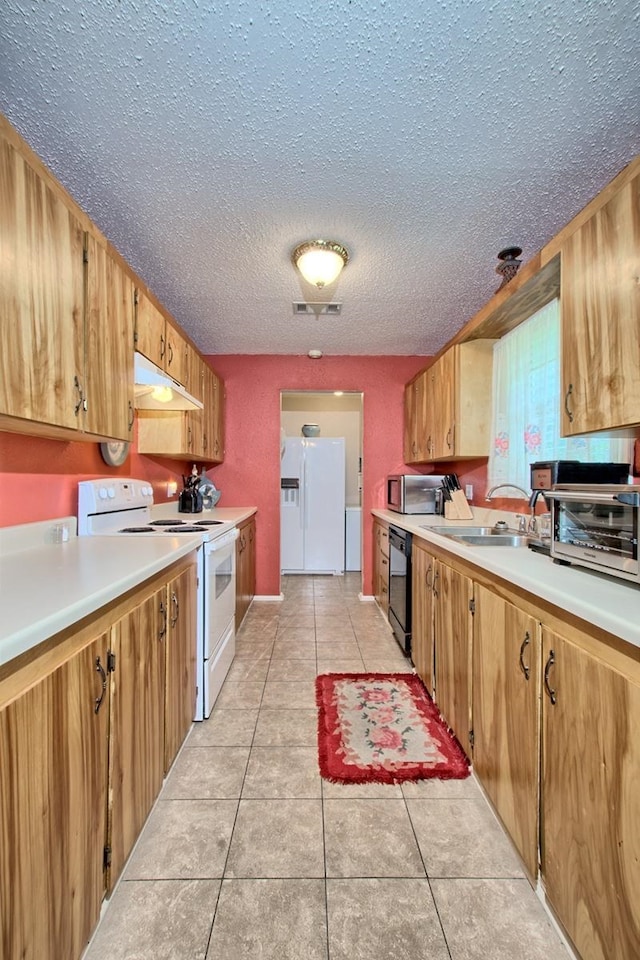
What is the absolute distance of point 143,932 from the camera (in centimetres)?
104

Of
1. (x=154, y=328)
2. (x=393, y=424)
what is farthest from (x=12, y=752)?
(x=393, y=424)

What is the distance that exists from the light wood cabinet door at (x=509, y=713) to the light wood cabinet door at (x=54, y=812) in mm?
1137

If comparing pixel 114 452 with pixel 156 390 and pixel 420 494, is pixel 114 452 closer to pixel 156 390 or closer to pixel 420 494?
pixel 156 390

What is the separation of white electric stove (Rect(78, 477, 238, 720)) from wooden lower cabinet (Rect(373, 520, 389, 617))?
1265 millimetres

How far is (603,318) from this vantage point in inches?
50.1

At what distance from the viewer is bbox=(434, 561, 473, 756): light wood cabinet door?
5.31 ft

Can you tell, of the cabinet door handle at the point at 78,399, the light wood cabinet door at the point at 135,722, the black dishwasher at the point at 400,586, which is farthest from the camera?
the black dishwasher at the point at 400,586

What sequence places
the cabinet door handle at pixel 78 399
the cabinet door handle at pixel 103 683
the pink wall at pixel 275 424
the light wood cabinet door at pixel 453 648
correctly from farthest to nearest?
1. the pink wall at pixel 275 424
2. the light wood cabinet door at pixel 453 648
3. the cabinet door handle at pixel 78 399
4. the cabinet door handle at pixel 103 683

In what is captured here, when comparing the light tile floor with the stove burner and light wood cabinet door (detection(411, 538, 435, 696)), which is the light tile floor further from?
the stove burner

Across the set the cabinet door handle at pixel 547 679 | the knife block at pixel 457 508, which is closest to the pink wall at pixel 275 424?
the knife block at pixel 457 508

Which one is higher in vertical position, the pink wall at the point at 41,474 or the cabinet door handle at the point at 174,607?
the pink wall at the point at 41,474

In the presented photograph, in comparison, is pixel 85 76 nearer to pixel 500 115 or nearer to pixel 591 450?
pixel 500 115

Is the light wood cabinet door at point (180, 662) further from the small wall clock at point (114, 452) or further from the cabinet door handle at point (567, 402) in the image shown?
the cabinet door handle at point (567, 402)

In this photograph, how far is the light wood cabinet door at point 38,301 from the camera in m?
1.06
